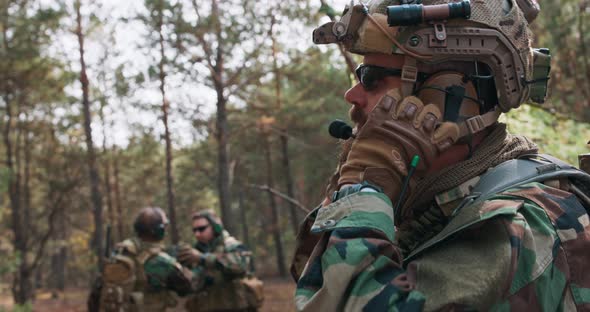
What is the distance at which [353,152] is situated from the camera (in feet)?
5.56

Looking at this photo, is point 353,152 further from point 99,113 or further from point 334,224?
point 99,113

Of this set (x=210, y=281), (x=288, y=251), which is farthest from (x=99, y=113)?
(x=288, y=251)

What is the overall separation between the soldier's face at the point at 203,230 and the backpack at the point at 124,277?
51.5 inches

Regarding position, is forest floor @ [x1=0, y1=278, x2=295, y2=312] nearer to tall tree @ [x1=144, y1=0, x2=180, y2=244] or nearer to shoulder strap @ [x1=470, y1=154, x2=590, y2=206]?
tall tree @ [x1=144, y1=0, x2=180, y2=244]

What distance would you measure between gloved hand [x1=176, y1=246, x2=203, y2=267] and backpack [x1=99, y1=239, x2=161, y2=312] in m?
0.71

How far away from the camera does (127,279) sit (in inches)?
281

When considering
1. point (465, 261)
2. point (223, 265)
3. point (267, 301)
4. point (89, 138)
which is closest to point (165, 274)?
point (223, 265)

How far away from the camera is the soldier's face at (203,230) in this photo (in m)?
8.52

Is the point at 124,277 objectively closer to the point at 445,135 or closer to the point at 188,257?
the point at 188,257

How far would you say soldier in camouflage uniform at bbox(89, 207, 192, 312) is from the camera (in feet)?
23.2

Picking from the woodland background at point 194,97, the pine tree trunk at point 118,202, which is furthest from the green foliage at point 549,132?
the pine tree trunk at point 118,202

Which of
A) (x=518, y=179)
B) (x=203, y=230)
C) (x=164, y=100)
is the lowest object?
(x=203, y=230)

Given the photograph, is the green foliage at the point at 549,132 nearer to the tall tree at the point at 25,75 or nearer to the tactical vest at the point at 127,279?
the tactical vest at the point at 127,279

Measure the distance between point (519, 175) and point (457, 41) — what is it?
0.44 metres
